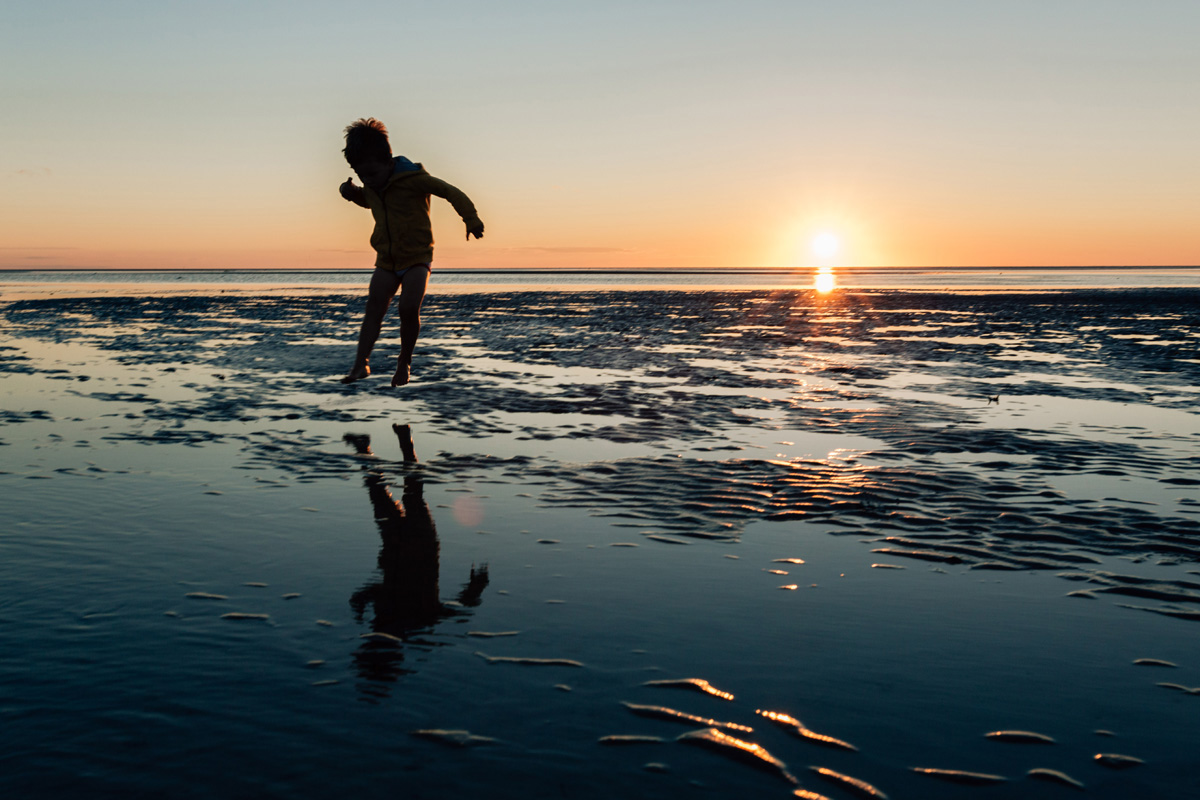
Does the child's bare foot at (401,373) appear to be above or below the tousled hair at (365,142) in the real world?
below

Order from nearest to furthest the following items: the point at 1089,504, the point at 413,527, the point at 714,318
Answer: the point at 413,527 < the point at 1089,504 < the point at 714,318

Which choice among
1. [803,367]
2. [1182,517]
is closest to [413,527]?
[1182,517]

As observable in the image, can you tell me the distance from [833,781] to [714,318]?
23715 mm

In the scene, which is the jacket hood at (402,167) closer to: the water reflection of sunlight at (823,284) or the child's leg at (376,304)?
the child's leg at (376,304)

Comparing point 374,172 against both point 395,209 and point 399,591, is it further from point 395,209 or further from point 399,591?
point 399,591

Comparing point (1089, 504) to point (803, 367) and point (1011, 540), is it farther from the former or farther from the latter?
point (803, 367)

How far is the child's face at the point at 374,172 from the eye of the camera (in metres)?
8.16

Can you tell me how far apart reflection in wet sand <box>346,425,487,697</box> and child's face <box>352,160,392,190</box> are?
3.79 meters

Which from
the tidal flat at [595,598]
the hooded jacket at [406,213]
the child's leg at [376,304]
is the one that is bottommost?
the tidal flat at [595,598]

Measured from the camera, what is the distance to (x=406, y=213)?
27.7ft

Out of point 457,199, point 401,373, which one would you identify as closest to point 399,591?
point 457,199

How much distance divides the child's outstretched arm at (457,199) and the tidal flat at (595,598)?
73.8 inches

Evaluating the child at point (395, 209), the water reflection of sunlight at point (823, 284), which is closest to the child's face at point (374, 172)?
the child at point (395, 209)

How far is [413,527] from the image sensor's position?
4758 mm
